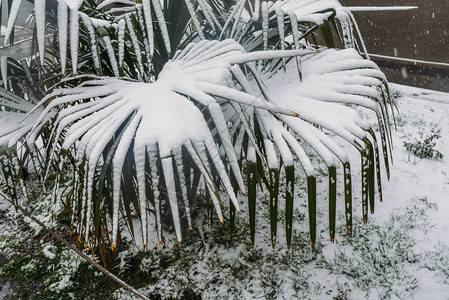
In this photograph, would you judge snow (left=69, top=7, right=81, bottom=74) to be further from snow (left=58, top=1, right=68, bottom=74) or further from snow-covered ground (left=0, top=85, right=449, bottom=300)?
snow-covered ground (left=0, top=85, right=449, bottom=300)

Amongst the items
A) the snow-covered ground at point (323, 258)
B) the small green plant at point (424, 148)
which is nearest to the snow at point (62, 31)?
the snow-covered ground at point (323, 258)

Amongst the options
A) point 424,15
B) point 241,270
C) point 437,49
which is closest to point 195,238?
point 241,270

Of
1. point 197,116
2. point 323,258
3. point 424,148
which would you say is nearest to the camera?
point 197,116

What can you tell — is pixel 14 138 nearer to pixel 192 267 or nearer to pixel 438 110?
pixel 192 267

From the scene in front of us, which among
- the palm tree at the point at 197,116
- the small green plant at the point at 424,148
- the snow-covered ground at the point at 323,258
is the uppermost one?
the palm tree at the point at 197,116

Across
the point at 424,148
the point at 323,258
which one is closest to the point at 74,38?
the point at 323,258

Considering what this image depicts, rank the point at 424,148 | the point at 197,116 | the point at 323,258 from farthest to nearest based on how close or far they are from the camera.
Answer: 1. the point at 424,148
2. the point at 323,258
3. the point at 197,116

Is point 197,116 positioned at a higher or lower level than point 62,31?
lower

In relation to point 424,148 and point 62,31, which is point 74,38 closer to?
point 62,31

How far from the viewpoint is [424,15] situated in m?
4.57

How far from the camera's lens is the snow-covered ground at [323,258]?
1.54 meters

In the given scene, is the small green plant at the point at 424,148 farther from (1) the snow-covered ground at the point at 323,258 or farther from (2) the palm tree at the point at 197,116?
(2) the palm tree at the point at 197,116

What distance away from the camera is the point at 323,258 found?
66.5 inches

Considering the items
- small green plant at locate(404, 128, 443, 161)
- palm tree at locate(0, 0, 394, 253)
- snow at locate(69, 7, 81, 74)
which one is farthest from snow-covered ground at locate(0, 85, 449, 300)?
snow at locate(69, 7, 81, 74)
